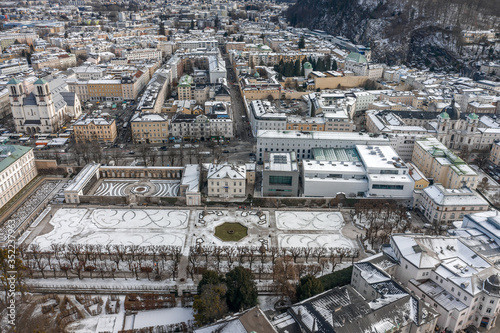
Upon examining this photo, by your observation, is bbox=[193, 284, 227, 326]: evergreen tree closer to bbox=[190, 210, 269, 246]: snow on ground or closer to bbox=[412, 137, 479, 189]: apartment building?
bbox=[190, 210, 269, 246]: snow on ground

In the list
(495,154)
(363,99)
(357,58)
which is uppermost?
(357,58)

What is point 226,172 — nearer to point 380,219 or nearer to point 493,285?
point 380,219

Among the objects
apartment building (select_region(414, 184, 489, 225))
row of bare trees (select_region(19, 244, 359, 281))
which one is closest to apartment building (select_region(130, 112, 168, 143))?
row of bare trees (select_region(19, 244, 359, 281))

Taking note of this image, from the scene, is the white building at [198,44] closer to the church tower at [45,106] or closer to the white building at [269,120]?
the church tower at [45,106]

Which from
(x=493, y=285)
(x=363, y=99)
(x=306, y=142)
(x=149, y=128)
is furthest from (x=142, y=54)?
(x=493, y=285)

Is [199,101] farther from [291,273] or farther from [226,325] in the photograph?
[226,325]

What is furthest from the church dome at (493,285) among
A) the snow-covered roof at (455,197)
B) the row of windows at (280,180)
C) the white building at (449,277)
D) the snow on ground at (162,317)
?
the row of windows at (280,180)

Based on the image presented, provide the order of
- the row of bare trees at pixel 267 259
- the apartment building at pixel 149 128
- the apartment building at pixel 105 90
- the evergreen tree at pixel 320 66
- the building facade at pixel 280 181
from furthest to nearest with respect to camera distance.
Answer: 1. the evergreen tree at pixel 320 66
2. the apartment building at pixel 105 90
3. the apartment building at pixel 149 128
4. the building facade at pixel 280 181
5. the row of bare trees at pixel 267 259
